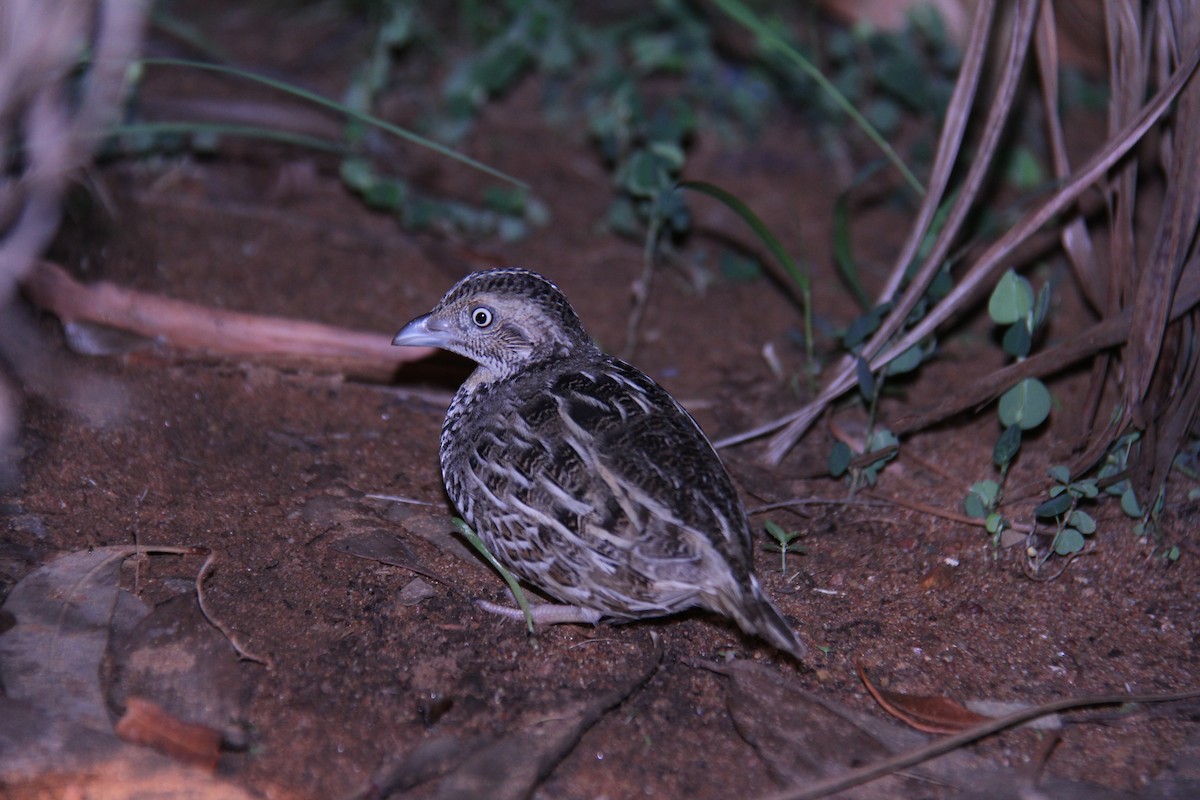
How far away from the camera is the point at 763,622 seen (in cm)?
321

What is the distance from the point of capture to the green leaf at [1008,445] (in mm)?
4051

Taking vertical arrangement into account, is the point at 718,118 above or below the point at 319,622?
above

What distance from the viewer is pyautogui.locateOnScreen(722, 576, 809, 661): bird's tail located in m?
3.20

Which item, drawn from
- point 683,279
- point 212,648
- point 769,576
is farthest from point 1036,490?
point 212,648

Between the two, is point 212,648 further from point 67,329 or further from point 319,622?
point 67,329

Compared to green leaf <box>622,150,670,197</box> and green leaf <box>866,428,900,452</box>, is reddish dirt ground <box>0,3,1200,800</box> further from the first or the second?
green leaf <box>622,150,670,197</box>

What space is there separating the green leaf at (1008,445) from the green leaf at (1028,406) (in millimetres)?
41

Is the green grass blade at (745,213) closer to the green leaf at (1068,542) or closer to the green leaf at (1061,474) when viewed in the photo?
the green leaf at (1061,474)

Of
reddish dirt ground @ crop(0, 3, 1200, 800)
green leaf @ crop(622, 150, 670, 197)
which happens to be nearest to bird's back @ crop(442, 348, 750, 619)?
reddish dirt ground @ crop(0, 3, 1200, 800)

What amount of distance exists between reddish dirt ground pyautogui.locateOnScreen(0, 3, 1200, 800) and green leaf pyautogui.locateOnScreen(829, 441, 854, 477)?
0.13 meters

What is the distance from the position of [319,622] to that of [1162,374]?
330cm

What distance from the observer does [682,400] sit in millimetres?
5016

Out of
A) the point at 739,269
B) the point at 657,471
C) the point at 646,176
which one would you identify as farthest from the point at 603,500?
the point at 739,269

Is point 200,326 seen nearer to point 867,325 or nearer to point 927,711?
point 867,325
